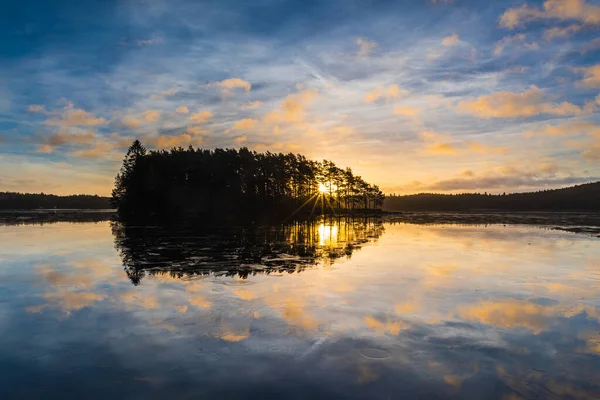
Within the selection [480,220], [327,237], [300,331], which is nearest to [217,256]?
[300,331]

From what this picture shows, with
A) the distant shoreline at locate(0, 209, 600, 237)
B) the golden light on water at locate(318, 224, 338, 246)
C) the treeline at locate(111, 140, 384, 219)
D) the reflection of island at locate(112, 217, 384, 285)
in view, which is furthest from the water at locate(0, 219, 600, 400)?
the treeline at locate(111, 140, 384, 219)

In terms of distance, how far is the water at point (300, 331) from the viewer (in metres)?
8.23

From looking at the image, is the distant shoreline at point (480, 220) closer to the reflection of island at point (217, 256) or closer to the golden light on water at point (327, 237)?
the golden light on water at point (327, 237)

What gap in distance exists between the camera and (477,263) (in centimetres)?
2436

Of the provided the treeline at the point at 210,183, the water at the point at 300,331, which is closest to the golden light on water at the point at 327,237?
the water at the point at 300,331

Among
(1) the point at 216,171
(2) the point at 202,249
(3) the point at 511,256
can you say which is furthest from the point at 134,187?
(3) the point at 511,256

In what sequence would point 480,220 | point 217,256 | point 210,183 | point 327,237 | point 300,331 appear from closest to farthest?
point 300,331
point 217,256
point 327,237
point 480,220
point 210,183

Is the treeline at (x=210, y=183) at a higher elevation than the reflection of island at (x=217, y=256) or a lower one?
higher

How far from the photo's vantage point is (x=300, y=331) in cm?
1157

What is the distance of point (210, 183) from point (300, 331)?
9993cm

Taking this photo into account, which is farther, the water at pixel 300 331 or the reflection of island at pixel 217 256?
the reflection of island at pixel 217 256

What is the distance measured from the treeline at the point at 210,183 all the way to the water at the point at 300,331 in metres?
75.1

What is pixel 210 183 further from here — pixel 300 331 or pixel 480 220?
pixel 300 331

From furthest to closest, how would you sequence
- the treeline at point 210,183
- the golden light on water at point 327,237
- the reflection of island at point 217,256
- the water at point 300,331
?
the treeline at point 210,183, the golden light on water at point 327,237, the reflection of island at point 217,256, the water at point 300,331
